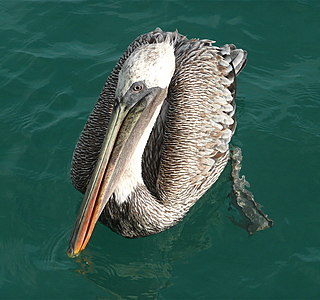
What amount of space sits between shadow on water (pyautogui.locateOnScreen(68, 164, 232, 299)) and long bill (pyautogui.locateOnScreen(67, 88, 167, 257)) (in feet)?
3.41

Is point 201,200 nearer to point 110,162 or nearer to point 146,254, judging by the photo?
point 146,254

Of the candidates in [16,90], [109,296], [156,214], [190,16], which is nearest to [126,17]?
[190,16]

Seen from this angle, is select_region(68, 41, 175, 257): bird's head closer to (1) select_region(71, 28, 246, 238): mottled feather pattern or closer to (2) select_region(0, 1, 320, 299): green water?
(1) select_region(71, 28, 246, 238): mottled feather pattern

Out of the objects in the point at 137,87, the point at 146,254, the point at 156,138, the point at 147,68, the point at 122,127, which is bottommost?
the point at 146,254

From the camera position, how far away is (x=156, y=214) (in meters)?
7.49

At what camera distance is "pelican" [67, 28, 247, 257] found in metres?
6.46

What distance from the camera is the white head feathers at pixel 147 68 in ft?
21.0

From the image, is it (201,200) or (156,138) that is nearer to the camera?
(156,138)

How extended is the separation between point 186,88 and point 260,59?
3.04 m

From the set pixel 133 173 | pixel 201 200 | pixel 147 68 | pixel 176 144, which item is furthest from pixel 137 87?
pixel 201 200

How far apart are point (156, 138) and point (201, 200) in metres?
1.24

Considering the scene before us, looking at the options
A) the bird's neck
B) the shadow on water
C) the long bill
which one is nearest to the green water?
the shadow on water

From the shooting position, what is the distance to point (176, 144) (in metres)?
7.56

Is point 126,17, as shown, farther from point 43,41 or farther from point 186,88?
point 186,88
